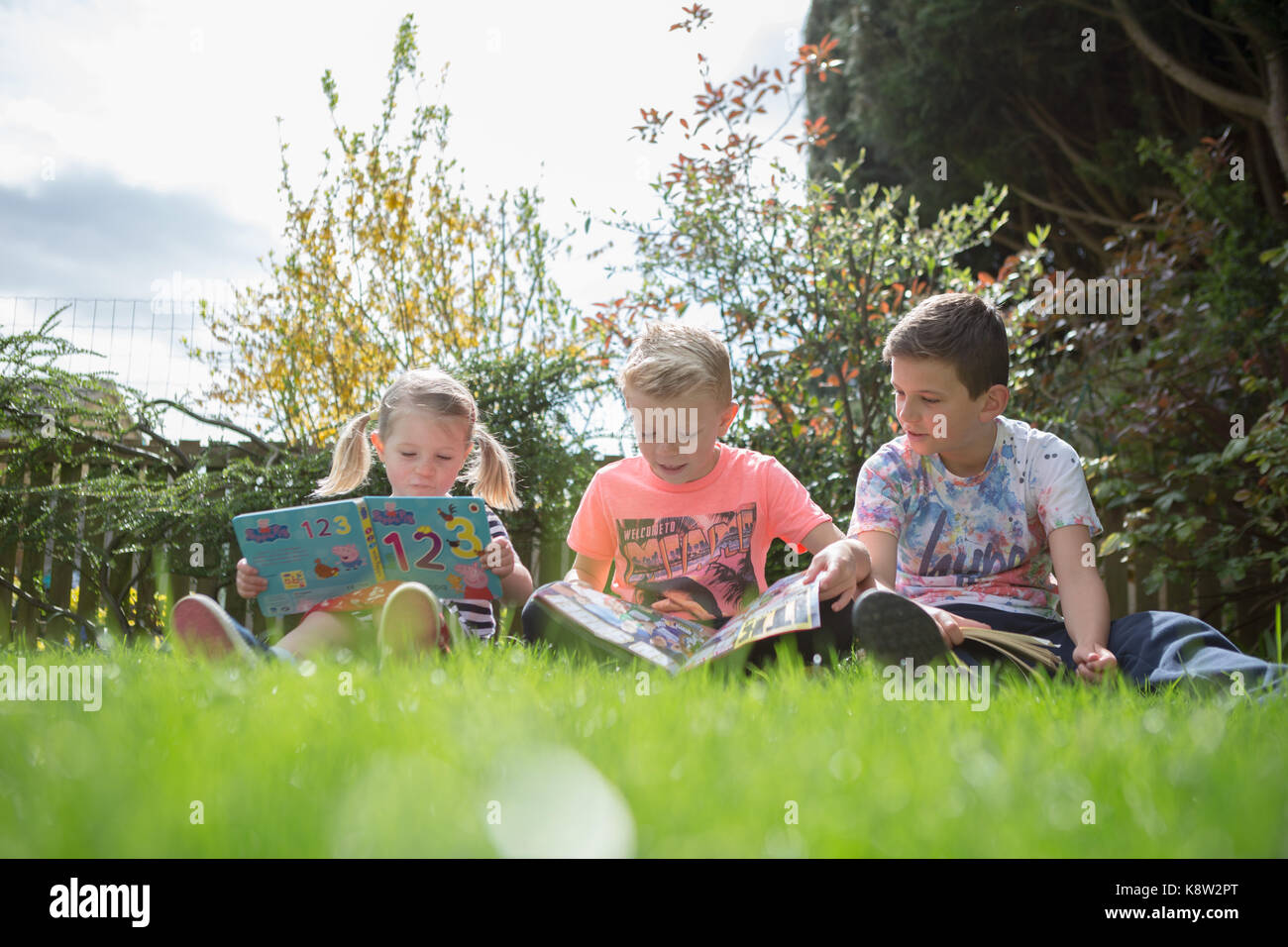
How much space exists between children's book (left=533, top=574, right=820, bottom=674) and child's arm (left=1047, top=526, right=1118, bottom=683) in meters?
0.72

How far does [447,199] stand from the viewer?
20.4 feet

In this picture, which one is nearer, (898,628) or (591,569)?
(898,628)

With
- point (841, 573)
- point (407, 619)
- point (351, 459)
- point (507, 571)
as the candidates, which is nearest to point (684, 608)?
point (507, 571)

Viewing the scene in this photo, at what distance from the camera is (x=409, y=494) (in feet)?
10.8

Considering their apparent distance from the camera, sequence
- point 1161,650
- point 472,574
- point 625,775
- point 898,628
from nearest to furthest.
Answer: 1. point 625,775
2. point 898,628
3. point 1161,650
4. point 472,574

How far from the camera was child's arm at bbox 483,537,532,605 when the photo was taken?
2.97m

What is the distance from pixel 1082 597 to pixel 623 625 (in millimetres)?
1261

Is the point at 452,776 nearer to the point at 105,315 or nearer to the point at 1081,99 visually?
the point at 1081,99

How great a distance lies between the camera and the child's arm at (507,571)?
2.97 meters

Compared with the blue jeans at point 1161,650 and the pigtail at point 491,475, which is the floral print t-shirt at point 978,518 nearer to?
the blue jeans at point 1161,650

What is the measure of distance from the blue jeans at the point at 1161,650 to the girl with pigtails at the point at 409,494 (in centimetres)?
147

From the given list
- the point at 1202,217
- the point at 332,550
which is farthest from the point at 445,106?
the point at 1202,217

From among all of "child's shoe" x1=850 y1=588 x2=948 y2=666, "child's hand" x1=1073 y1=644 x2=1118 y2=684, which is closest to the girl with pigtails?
"child's shoe" x1=850 y1=588 x2=948 y2=666

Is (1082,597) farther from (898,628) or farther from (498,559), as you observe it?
(498,559)
